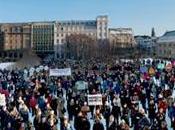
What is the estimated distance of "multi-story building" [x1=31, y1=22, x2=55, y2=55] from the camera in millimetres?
168625

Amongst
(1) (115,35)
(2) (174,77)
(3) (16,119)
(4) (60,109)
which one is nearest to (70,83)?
(2) (174,77)

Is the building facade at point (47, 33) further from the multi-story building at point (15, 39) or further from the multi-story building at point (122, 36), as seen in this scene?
the multi-story building at point (122, 36)

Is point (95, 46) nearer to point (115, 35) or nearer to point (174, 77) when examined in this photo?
point (115, 35)

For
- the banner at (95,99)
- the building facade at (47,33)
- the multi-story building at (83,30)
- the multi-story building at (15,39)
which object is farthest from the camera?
the multi-story building at (15,39)

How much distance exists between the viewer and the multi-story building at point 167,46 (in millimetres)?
132125

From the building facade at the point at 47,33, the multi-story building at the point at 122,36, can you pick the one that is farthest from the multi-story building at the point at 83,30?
the multi-story building at the point at 122,36

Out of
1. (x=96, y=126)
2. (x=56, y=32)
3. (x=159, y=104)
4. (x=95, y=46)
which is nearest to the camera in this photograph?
(x=96, y=126)

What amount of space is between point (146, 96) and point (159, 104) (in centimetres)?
442

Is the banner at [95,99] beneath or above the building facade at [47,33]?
beneath

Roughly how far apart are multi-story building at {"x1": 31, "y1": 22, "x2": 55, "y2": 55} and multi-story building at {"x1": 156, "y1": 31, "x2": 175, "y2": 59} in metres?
38.0

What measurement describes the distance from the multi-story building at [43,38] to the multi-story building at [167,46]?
37963mm

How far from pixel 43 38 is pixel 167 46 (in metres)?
46.4

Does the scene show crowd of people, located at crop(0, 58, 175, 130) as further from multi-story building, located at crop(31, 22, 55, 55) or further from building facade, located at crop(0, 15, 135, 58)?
multi-story building, located at crop(31, 22, 55, 55)

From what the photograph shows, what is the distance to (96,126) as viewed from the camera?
49.5 ft
